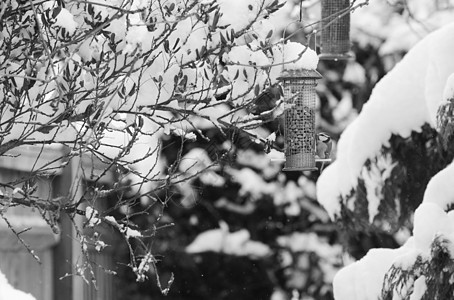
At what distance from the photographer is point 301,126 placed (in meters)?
4.46

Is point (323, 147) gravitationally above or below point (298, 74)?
below

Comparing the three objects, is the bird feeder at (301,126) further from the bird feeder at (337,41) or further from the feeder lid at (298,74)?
the bird feeder at (337,41)

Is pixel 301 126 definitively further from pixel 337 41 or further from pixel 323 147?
pixel 337 41

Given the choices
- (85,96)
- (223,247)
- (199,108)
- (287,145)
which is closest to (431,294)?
(287,145)

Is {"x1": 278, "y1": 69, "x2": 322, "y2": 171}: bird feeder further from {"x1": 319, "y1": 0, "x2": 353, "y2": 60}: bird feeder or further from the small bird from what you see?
{"x1": 319, "y1": 0, "x2": 353, "y2": 60}: bird feeder

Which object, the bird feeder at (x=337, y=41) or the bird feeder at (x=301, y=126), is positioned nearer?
the bird feeder at (x=301, y=126)

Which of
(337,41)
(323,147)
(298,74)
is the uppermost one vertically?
(337,41)

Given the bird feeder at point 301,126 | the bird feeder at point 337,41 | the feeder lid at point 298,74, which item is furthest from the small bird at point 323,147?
the bird feeder at point 337,41

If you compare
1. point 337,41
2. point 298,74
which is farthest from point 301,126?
point 337,41

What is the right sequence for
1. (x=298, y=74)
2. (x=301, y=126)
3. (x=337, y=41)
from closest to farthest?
1. (x=298, y=74)
2. (x=301, y=126)
3. (x=337, y=41)

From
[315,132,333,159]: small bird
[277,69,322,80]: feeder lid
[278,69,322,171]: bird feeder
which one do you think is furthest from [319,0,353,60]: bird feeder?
[277,69,322,80]: feeder lid

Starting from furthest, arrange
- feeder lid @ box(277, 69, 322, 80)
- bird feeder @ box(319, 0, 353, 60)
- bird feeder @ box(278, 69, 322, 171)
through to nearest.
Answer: bird feeder @ box(319, 0, 353, 60), bird feeder @ box(278, 69, 322, 171), feeder lid @ box(277, 69, 322, 80)

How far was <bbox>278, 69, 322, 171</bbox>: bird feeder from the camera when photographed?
14.0 feet

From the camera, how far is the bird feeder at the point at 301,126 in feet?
14.0
